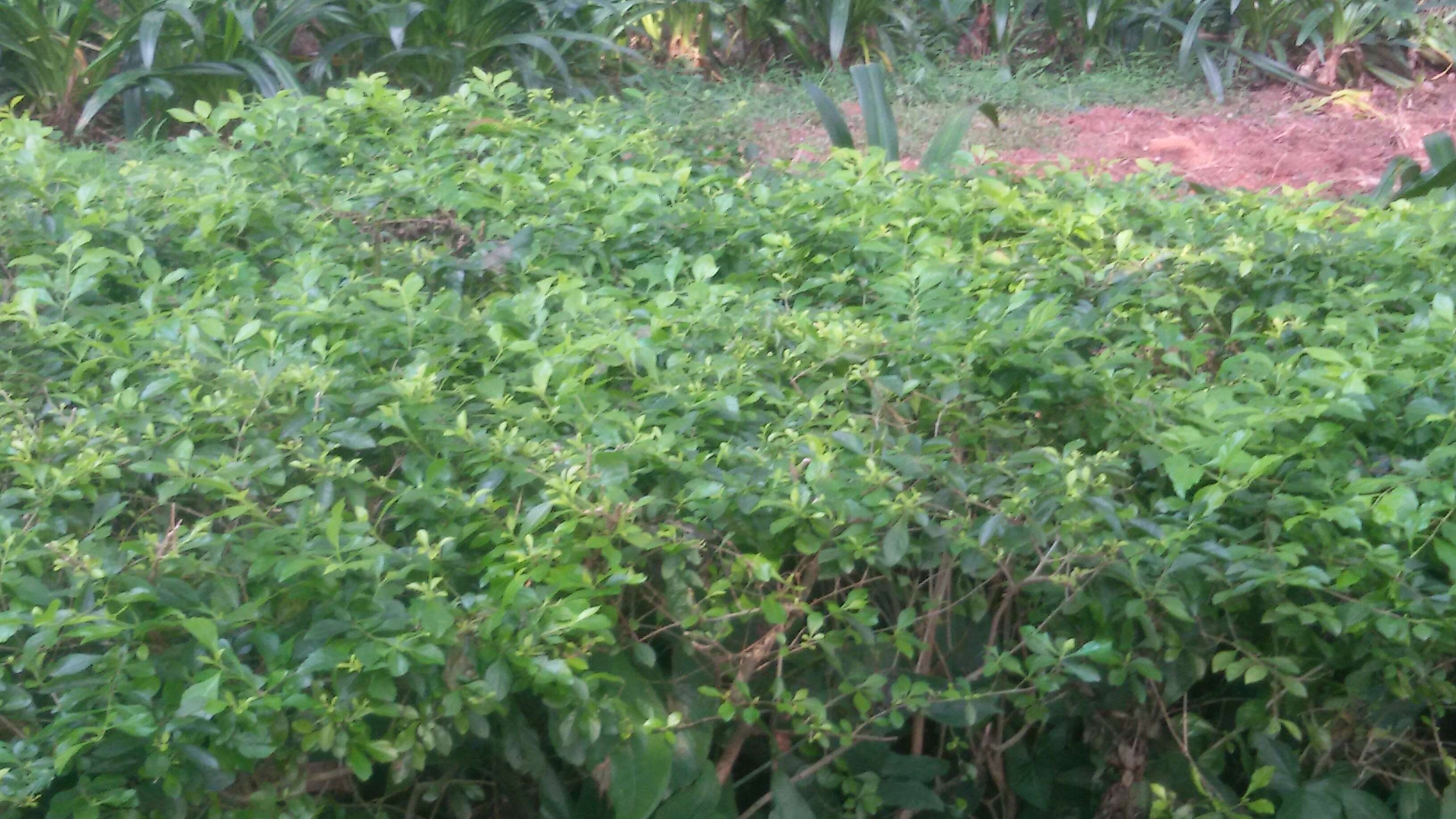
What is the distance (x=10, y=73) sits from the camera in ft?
16.6

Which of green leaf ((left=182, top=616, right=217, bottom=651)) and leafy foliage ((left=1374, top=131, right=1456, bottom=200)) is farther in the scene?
leafy foliage ((left=1374, top=131, right=1456, bottom=200))

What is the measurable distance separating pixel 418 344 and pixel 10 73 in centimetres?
408

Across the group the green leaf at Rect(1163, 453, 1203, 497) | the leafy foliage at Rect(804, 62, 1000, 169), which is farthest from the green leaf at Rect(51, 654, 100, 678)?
the leafy foliage at Rect(804, 62, 1000, 169)

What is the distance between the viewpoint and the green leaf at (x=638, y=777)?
5.10 ft

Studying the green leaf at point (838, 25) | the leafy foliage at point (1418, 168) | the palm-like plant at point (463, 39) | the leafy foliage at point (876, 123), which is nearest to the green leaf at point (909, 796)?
the leafy foliage at point (876, 123)

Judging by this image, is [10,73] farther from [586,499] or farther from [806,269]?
[586,499]

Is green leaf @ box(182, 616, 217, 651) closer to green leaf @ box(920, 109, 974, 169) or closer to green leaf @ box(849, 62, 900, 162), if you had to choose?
green leaf @ box(920, 109, 974, 169)

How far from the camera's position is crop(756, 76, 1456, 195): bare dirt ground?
187 inches

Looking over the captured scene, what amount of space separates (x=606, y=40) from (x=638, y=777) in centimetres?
439

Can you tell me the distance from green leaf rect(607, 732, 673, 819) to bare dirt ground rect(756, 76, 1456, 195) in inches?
122

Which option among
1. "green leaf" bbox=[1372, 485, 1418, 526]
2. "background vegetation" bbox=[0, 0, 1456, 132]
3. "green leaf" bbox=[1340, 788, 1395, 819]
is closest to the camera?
"green leaf" bbox=[1372, 485, 1418, 526]

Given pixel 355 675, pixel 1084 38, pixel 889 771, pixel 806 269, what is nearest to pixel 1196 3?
pixel 1084 38

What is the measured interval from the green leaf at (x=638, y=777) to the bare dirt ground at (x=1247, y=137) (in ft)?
10.2

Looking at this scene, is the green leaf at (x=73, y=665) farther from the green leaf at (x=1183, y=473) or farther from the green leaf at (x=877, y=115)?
the green leaf at (x=877, y=115)
